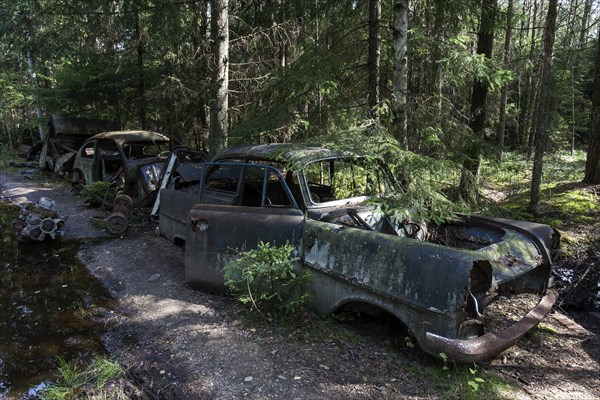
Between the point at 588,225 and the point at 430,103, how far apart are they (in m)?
3.29

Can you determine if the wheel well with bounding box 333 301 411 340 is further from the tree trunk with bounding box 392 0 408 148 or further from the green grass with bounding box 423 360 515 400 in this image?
the tree trunk with bounding box 392 0 408 148

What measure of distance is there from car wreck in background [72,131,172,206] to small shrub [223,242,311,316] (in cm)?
520

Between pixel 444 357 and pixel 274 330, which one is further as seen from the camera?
pixel 274 330

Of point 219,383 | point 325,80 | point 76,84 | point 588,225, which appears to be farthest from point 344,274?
point 76,84

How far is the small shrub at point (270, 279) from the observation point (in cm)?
395

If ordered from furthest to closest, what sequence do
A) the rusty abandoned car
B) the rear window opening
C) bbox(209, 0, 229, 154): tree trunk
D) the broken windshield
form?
bbox(209, 0, 229, 154): tree trunk < the broken windshield < the rear window opening < the rusty abandoned car

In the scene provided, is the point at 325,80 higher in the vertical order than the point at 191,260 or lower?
higher

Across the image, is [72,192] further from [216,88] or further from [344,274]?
[344,274]

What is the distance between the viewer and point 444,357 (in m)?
3.08

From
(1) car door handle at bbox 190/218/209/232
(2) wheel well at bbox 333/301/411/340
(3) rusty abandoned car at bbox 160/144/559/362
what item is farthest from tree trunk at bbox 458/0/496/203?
(1) car door handle at bbox 190/218/209/232

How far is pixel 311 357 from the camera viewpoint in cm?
360

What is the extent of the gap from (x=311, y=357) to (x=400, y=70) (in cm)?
439

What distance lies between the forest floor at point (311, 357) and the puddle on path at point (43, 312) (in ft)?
0.87

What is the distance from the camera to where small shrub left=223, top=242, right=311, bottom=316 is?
395 centimetres
